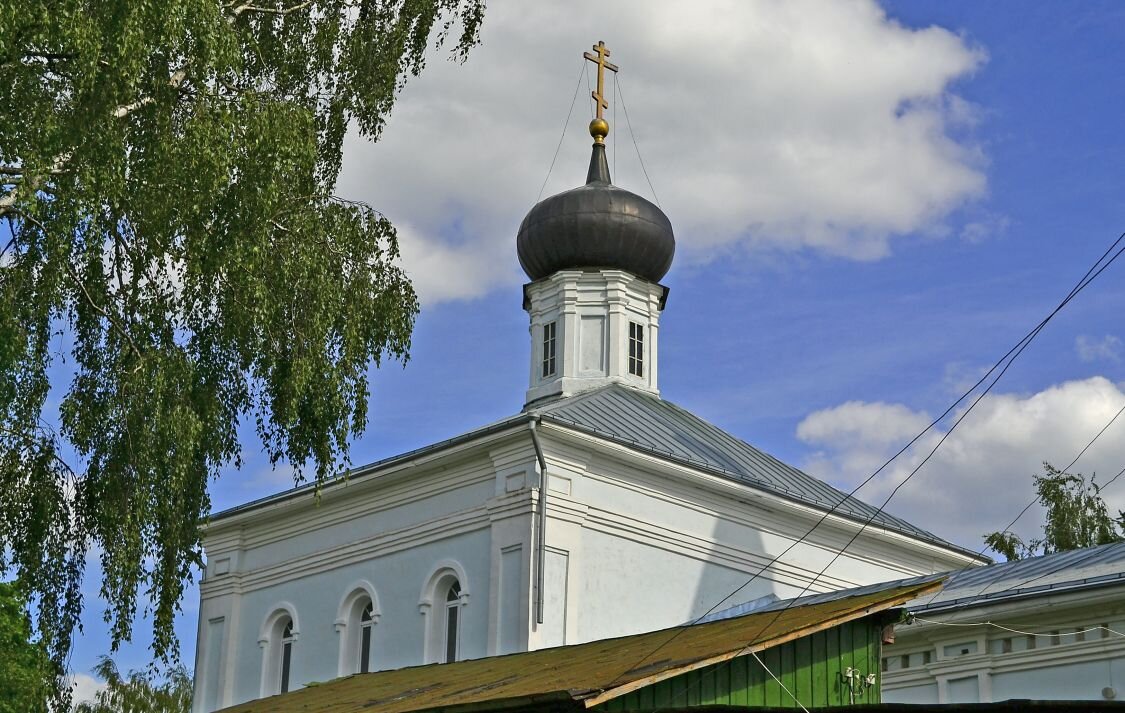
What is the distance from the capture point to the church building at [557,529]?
18188mm

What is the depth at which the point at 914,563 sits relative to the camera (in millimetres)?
21734

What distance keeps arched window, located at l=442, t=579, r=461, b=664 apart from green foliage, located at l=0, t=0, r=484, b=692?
19.4 ft

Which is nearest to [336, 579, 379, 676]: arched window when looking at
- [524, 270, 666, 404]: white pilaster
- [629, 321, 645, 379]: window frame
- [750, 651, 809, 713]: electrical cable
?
[524, 270, 666, 404]: white pilaster

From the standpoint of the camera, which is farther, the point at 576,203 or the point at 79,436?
the point at 576,203

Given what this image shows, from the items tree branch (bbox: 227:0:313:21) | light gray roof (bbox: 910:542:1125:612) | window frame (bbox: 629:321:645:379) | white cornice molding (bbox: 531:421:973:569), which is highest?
window frame (bbox: 629:321:645:379)

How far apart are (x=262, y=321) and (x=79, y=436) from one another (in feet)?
Answer: 5.46

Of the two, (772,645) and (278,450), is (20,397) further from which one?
(772,645)

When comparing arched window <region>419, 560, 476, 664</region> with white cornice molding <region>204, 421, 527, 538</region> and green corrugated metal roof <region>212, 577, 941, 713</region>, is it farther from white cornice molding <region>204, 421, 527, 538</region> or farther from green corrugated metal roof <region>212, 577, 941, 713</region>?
green corrugated metal roof <region>212, 577, 941, 713</region>

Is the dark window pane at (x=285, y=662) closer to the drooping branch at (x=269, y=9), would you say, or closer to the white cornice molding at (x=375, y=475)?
the white cornice molding at (x=375, y=475)

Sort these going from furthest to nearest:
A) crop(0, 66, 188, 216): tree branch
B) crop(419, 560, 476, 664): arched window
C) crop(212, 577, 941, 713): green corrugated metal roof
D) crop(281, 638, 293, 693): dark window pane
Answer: crop(281, 638, 293, 693): dark window pane, crop(419, 560, 476, 664): arched window, crop(0, 66, 188, 216): tree branch, crop(212, 577, 941, 713): green corrugated metal roof

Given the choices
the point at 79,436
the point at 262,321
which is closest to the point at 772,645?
the point at 262,321

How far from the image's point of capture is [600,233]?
23.6 meters

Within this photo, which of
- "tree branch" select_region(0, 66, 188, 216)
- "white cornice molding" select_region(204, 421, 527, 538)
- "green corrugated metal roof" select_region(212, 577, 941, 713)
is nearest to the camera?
"green corrugated metal roof" select_region(212, 577, 941, 713)

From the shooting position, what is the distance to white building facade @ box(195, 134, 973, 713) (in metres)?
18.2
